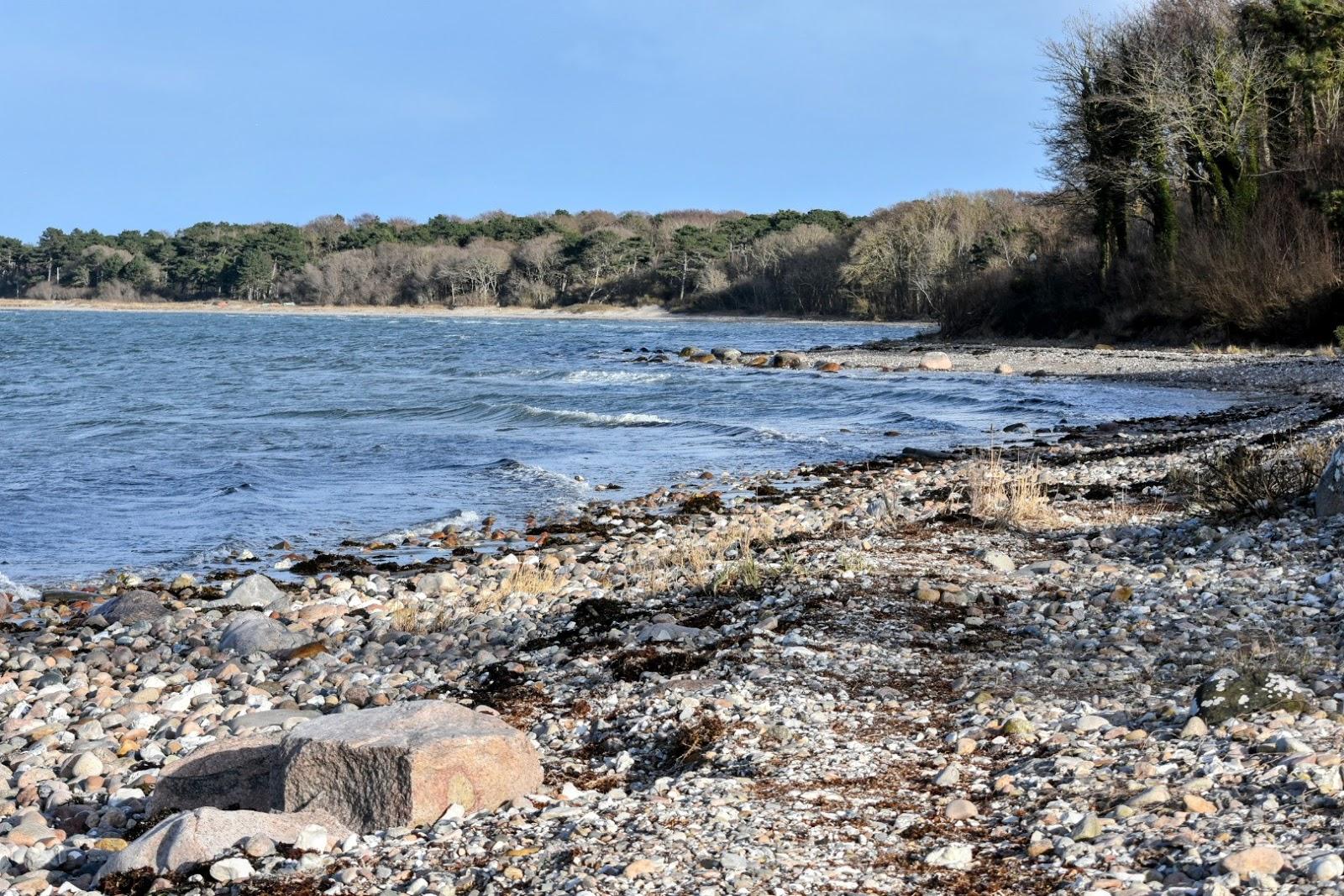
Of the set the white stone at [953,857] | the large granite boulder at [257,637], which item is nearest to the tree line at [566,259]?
the large granite boulder at [257,637]

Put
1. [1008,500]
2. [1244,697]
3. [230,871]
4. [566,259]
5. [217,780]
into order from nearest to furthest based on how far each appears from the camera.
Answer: [230,871], [1244,697], [217,780], [1008,500], [566,259]

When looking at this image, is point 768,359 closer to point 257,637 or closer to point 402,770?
point 257,637

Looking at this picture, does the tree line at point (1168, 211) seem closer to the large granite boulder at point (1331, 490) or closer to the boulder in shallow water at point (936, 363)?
the boulder in shallow water at point (936, 363)

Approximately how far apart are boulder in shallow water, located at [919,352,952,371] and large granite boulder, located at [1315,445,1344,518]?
2830 cm

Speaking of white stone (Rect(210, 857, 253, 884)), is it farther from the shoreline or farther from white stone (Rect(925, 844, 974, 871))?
the shoreline

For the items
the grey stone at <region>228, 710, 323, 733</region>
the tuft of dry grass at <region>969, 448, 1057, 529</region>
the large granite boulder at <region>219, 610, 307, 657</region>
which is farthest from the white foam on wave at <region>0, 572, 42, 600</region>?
the tuft of dry grass at <region>969, 448, 1057, 529</region>

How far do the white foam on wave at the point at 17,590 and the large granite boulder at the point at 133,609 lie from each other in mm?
1248

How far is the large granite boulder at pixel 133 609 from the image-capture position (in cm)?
954

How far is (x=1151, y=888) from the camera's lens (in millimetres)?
3496

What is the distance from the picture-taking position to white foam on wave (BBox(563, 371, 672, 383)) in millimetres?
37219

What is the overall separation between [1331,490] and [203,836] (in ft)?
24.9

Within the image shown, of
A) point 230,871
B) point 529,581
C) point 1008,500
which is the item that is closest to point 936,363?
point 1008,500

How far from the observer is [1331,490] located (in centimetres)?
Result: 834

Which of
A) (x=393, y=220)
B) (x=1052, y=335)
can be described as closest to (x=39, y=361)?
(x=1052, y=335)
